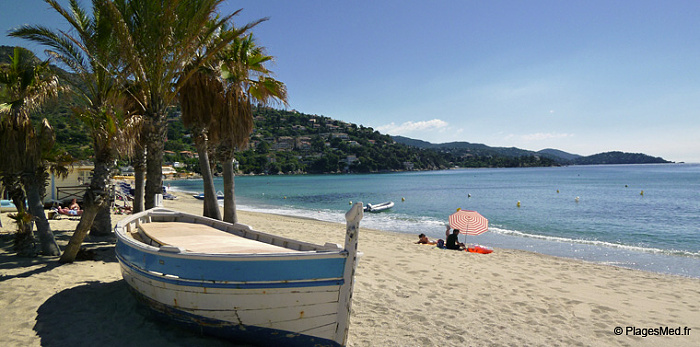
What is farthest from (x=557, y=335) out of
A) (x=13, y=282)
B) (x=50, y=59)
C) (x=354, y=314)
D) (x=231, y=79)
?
(x=50, y=59)

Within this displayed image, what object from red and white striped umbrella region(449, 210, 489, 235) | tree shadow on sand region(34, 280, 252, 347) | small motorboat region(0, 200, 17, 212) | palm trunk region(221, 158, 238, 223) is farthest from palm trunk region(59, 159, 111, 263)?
small motorboat region(0, 200, 17, 212)

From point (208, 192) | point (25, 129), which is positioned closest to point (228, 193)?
point (208, 192)

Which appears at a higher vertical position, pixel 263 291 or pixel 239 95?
pixel 239 95

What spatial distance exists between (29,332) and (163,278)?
2169mm

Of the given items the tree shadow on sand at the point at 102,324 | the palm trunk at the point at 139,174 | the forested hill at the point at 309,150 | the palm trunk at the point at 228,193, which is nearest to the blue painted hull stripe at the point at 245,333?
the tree shadow on sand at the point at 102,324

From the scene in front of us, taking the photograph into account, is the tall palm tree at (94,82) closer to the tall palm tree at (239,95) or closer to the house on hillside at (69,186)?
the tall palm tree at (239,95)

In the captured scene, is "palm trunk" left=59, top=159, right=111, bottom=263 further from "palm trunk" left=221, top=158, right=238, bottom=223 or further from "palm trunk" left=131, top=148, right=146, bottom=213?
"palm trunk" left=221, top=158, right=238, bottom=223

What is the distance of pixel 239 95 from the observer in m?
11.1

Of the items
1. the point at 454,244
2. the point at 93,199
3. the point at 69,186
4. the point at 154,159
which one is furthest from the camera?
the point at 69,186

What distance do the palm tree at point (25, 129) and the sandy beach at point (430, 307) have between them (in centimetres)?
165

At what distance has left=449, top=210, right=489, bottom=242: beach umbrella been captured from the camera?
42.3ft

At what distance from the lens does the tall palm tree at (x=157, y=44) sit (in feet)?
28.2

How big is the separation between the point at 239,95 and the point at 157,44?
2712 mm

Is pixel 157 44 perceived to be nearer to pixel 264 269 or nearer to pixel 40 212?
pixel 40 212
